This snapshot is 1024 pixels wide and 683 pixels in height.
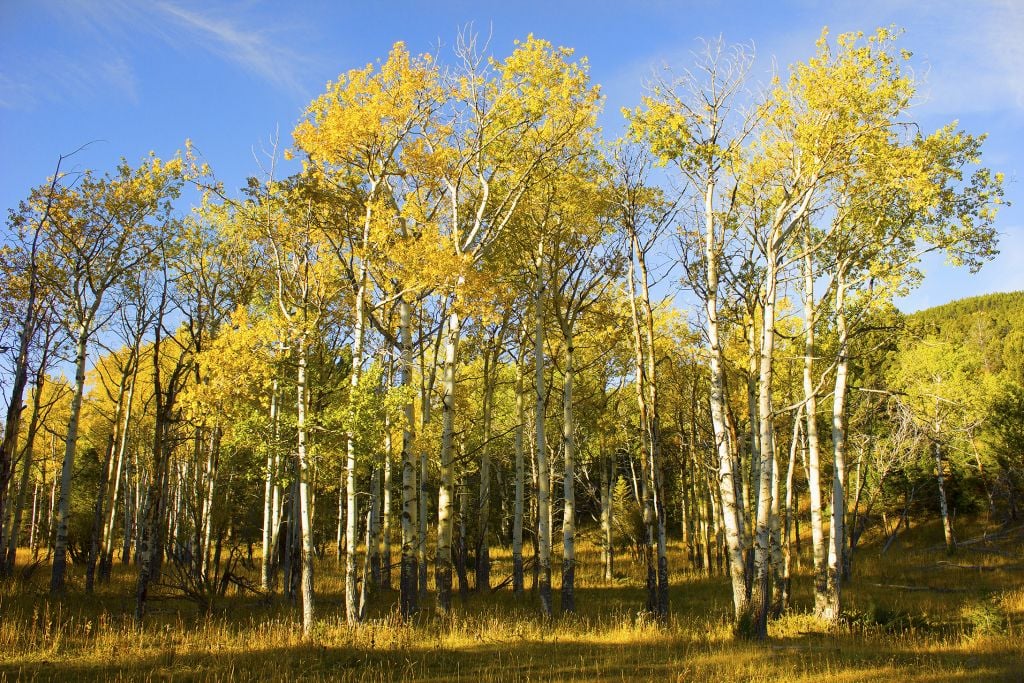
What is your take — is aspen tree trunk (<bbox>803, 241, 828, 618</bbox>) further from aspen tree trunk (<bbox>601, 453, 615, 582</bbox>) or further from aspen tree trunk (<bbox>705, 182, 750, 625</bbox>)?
aspen tree trunk (<bbox>601, 453, 615, 582</bbox>)

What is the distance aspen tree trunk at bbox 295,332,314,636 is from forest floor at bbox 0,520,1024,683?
0.40 metres

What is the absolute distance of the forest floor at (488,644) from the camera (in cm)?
793

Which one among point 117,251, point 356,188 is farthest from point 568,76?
point 117,251

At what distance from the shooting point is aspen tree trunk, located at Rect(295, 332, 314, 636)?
1074cm

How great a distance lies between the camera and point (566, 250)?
16328mm

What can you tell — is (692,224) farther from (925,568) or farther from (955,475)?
(955,475)

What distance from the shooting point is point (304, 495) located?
37.2 feet

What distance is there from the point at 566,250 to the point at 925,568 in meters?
20.5

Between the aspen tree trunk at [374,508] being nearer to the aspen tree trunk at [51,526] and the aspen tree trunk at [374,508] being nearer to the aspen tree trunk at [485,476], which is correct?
the aspen tree trunk at [485,476]

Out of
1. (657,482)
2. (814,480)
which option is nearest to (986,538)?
(814,480)

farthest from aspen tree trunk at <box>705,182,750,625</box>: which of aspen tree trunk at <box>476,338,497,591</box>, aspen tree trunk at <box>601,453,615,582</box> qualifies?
aspen tree trunk at <box>601,453,615,582</box>

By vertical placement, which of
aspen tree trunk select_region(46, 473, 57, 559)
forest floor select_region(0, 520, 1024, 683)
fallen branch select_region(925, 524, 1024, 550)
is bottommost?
fallen branch select_region(925, 524, 1024, 550)

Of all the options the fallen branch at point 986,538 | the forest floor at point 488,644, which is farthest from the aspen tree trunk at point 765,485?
the fallen branch at point 986,538

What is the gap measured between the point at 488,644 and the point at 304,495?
4.03 m
